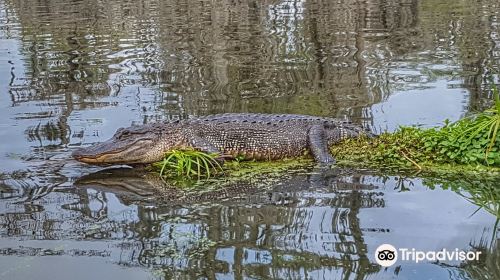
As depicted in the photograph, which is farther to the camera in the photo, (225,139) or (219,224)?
(225,139)

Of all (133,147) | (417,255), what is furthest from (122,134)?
(417,255)

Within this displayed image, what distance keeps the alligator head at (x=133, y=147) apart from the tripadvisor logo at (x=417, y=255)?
115 inches

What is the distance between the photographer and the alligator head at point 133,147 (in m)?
7.01

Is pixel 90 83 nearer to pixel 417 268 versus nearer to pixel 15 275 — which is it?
pixel 15 275

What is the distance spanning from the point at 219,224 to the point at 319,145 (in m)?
1.92

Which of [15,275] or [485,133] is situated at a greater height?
[485,133]

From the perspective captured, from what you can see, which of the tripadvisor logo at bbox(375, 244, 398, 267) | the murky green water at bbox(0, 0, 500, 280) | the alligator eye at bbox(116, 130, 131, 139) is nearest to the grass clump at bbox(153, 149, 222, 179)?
the murky green water at bbox(0, 0, 500, 280)

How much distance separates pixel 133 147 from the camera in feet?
23.3

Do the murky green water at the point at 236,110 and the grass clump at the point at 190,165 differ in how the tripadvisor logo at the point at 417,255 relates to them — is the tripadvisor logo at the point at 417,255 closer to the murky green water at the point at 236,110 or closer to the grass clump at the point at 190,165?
the murky green water at the point at 236,110

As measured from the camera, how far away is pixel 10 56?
14.3 m

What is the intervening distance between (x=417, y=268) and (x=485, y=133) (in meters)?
2.40

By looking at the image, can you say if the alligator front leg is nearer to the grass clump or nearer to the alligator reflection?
the alligator reflection

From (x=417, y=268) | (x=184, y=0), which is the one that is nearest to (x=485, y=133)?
(x=417, y=268)

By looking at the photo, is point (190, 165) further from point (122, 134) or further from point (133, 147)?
point (122, 134)
